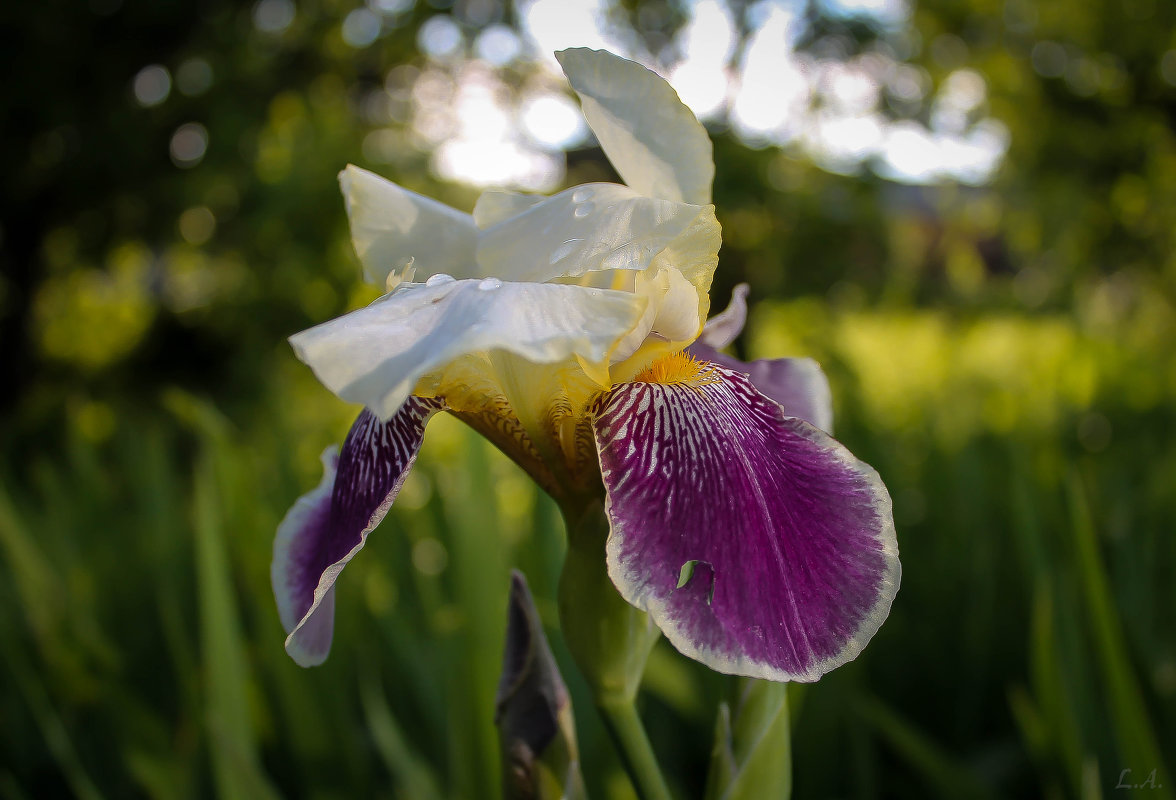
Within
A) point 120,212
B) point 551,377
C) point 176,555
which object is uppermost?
point 551,377

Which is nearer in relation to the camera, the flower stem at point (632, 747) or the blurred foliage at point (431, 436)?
the flower stem at point (632, 747)

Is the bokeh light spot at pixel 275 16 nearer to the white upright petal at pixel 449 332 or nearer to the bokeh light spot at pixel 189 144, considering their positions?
the bokeh light spot at pixel 189 144

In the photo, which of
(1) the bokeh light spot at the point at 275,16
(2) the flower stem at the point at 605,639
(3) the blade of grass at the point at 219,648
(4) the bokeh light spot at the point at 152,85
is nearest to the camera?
(2) the flower stem at the point at 605,639

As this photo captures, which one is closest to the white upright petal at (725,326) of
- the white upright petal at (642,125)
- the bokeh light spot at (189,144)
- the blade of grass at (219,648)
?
the white upright petal at (642,125)

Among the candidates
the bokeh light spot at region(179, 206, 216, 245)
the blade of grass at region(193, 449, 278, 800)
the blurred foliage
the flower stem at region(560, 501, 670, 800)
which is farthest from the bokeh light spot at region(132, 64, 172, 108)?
the flower stem at region(560, 501, 670, 800)

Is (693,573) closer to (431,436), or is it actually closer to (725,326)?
(725,326)

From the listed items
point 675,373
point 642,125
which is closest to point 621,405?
point 675,373

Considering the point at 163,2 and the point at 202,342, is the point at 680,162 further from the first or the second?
the point at 202,342

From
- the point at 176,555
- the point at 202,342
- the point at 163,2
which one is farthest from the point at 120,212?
the point at 176,555
